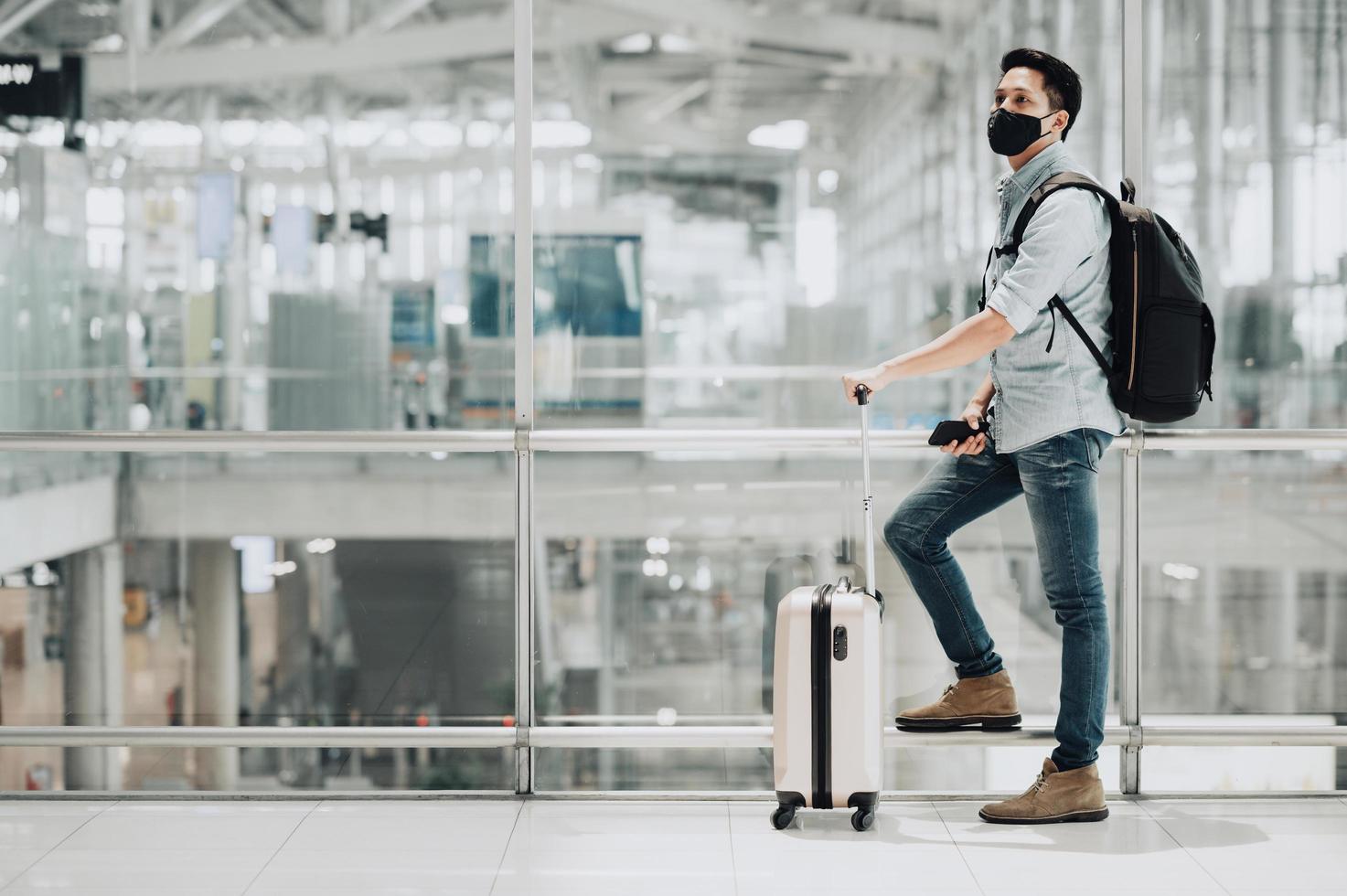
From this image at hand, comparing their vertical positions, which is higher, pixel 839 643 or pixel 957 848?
pixel 839 643

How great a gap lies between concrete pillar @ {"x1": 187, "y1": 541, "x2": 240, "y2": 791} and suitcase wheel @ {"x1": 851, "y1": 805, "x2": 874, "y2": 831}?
176cm

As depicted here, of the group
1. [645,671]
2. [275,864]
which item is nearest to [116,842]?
[275,864]

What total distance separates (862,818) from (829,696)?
369 millimetres

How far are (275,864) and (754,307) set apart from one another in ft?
6.48

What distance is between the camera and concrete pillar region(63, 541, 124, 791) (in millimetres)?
3600

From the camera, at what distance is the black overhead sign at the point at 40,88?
3.67 metres

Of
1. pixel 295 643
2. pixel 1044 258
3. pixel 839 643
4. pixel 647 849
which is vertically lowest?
pixel 647 849

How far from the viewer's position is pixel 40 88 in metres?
3.72

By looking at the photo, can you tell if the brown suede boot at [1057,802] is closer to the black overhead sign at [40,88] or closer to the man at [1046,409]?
the man at [1046,409]

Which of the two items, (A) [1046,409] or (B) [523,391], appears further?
(B) [523,391]

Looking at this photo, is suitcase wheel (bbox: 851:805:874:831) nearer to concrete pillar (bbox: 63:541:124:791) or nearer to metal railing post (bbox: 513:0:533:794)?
metal railing post (bbox: 513:0:533:794)

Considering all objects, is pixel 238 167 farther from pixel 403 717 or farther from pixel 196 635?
pixel 403 717

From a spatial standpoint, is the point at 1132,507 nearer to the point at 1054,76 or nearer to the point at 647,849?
the point at 1054,76

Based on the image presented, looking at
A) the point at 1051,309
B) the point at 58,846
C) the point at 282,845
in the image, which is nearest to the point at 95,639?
the point at 58,846
